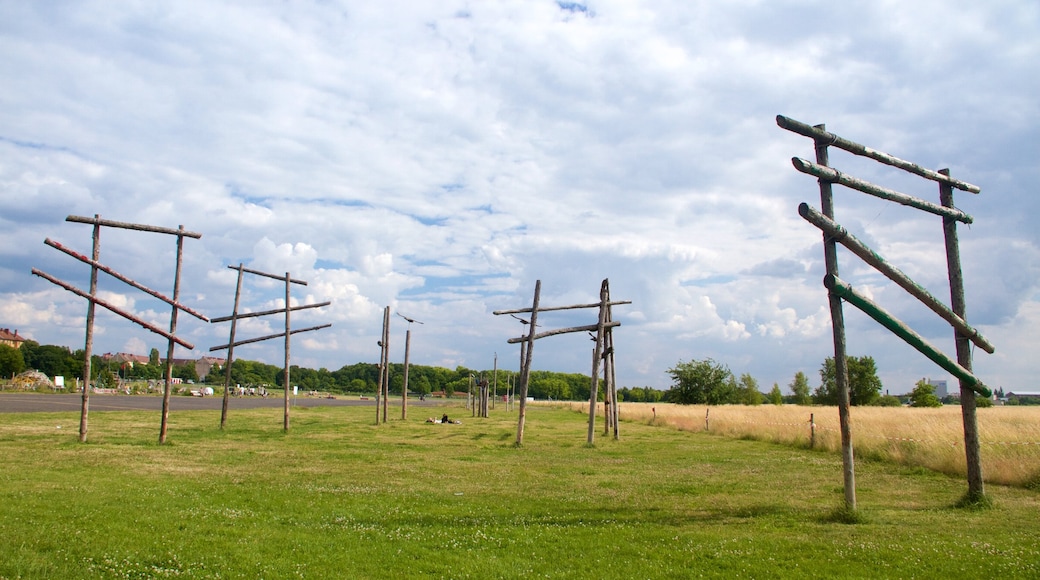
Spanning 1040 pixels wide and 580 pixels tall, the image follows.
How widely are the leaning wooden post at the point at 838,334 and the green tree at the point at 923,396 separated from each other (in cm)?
6514

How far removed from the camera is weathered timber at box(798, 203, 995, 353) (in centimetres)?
1033

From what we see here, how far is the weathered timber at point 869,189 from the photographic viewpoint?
10.5 metres

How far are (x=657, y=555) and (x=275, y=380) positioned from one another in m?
177

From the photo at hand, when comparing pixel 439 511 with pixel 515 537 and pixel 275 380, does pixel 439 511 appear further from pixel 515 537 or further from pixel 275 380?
pixel 275 380

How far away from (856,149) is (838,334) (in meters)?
3.07

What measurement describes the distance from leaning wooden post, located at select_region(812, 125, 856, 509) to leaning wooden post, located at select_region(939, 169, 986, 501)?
246cm

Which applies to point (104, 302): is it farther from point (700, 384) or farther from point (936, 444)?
point (700, 384)

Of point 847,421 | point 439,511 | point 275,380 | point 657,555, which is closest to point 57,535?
point 439,511

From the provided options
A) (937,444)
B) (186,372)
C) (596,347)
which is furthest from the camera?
(186,372)

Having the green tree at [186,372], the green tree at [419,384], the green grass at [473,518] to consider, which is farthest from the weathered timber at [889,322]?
the green tree at [186,372]

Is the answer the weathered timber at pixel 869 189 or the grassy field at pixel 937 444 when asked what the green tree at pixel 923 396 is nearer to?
the grassy field at pixel 937 444

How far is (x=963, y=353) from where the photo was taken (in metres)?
11.8

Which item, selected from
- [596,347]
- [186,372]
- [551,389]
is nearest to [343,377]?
[186,372]

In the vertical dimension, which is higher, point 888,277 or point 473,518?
point 888,277
